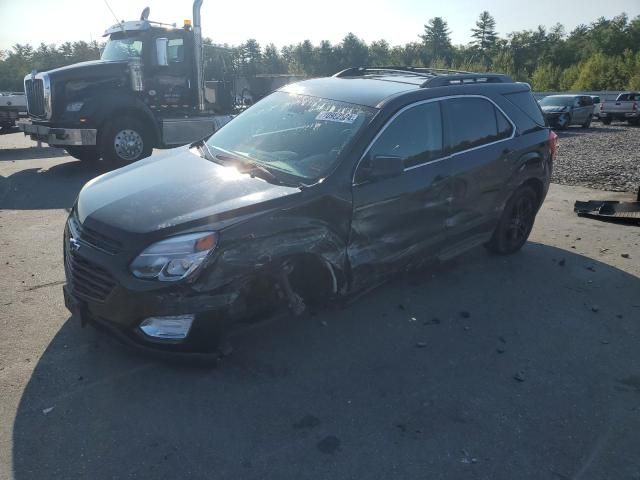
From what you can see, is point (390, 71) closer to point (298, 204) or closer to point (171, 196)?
point (298, 204)

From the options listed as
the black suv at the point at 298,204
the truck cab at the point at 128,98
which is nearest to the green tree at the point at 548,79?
the truck cab at the point at 128,98

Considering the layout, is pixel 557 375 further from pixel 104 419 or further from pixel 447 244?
pixel 104 419

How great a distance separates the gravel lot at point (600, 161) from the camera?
33.2 feet

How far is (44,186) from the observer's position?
8.70 meters

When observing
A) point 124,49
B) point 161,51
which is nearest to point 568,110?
point 161,51

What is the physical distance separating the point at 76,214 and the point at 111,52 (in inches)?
343

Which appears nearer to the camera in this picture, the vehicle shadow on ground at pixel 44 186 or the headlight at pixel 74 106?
the vehicle shadow on ground at pixel 44 186

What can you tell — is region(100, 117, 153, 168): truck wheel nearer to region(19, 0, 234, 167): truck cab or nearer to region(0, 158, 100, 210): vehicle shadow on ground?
region(19, 0, 234, 167): truck cab

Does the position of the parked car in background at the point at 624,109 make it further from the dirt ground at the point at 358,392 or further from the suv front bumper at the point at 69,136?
the suv front bumper at the point at 69,136

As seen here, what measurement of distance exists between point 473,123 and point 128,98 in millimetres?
7433

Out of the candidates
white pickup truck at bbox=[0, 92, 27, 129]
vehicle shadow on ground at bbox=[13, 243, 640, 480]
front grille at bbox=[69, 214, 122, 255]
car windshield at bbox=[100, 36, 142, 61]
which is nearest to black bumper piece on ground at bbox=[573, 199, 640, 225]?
vehicle shadow on ground at bbox=[13, 243, 640, 480]

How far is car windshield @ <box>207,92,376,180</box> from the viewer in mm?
3795

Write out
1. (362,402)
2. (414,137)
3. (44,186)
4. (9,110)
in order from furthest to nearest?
(9,110), (44,186), (414,137), (362,402)

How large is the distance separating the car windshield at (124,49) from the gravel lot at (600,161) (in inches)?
360
